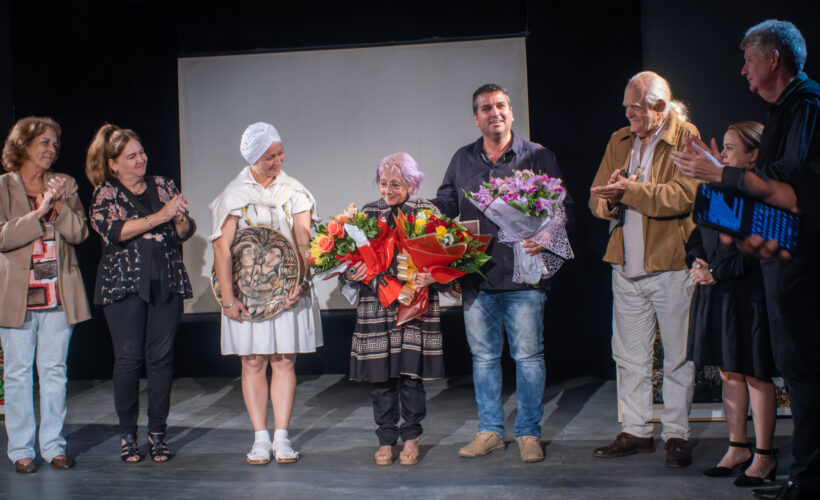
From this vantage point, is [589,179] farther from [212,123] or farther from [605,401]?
[212,123]

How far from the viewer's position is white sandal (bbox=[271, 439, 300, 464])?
11.3 feet

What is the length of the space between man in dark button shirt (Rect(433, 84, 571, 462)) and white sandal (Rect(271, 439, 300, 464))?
81cm

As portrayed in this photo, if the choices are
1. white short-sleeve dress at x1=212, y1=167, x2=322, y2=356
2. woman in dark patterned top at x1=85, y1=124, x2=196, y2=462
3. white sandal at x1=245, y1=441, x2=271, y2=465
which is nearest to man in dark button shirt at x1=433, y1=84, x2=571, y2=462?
white short-sleeve dress at x1=212, y1=167, x2=322, y2=356

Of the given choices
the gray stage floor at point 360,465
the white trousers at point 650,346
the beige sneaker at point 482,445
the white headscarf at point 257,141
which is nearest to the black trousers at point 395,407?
the gray stage floor at point 360,465

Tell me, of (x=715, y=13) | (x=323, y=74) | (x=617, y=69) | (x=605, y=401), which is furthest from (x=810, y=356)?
(x=323, y=74)

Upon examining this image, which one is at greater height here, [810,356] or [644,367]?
[810,356]

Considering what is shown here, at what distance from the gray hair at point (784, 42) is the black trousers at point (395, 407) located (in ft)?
6.59

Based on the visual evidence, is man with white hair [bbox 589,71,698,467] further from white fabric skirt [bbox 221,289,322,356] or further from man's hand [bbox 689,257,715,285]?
white fabric skirt [bbox 221,289,322,356]

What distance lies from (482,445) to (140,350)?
1.75m

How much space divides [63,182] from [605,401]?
134 inches

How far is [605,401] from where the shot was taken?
4598 mm

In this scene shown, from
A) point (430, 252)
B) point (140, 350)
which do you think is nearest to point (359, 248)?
point (430, 252)

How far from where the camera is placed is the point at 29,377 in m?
3.55

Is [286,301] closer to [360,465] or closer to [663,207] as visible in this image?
[360,465]
